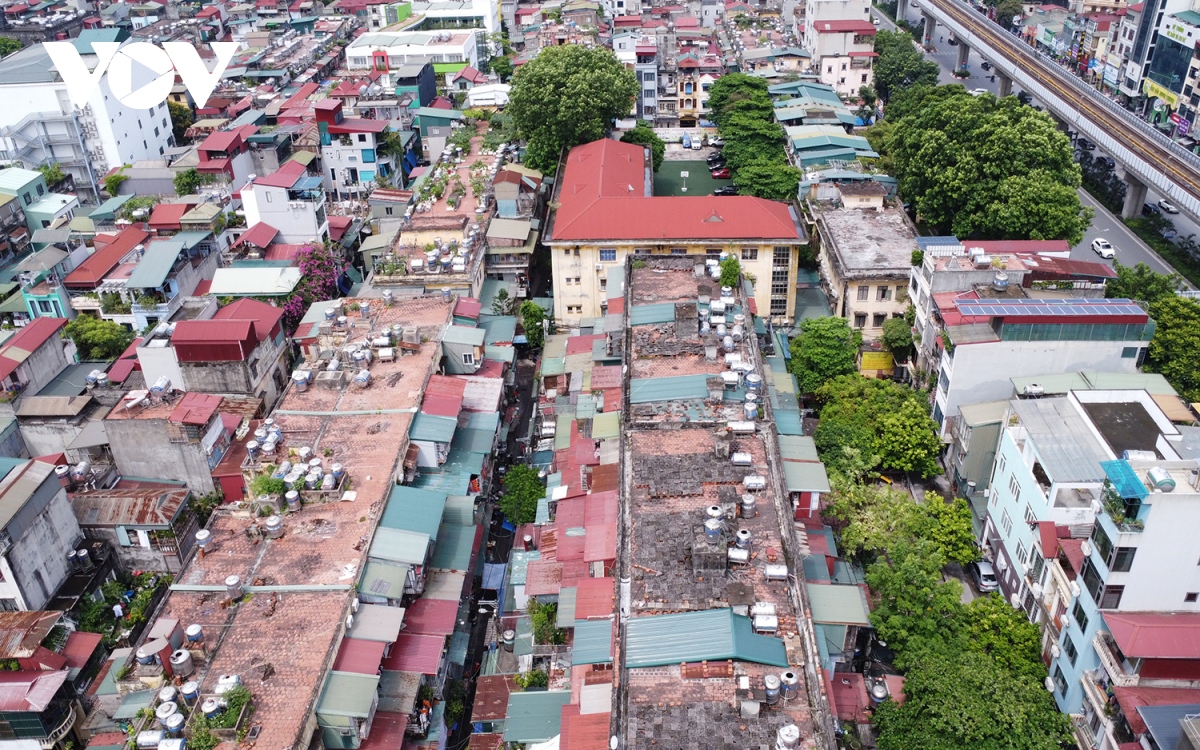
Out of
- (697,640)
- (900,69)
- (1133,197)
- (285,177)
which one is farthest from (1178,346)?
(900,69)

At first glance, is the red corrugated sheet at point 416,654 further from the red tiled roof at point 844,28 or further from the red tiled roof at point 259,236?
the red tiled roof at point 844,28

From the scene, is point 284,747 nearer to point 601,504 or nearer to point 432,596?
point 432,596

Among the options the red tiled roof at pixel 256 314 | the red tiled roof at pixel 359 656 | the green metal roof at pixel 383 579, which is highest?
the red tiled roof at pixel 256 314

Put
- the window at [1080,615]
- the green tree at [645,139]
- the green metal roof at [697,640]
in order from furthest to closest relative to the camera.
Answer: the green tree at [645,139] → the window at [1080,615] → the green metal roof at [697,640]

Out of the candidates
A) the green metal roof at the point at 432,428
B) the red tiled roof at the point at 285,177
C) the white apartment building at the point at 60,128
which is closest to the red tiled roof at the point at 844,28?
the red tiled roof at the point at 285,177

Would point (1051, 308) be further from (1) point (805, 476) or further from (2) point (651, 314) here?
(2) point (651, 314)

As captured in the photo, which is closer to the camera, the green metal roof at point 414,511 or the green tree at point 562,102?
the green metal roof at point 414,511
